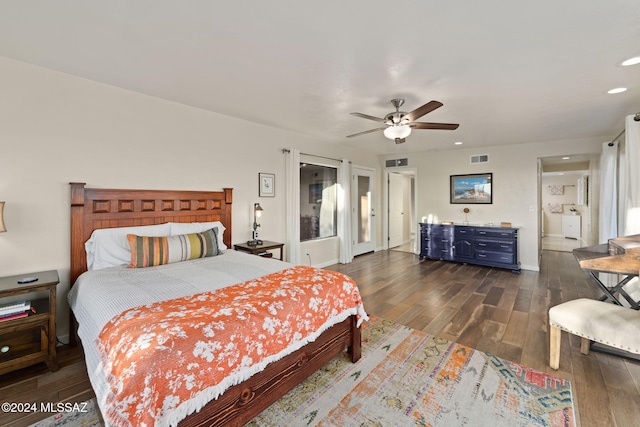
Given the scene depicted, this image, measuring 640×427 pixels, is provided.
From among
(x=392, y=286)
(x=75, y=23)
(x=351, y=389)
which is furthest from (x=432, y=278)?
(x=75, y=23)

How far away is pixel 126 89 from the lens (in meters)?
3.04

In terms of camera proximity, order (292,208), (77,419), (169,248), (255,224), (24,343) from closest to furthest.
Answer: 1. (77,419)
2. (24,343)
3. (169,248)
4. (255,224)
5. (292,208)

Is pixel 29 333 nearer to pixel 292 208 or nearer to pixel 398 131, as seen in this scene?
pixel 292 208

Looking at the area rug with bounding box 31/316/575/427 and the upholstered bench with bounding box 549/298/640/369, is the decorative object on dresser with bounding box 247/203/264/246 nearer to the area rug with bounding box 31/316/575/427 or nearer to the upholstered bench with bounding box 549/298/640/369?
the area rug with bounding box 31/316/575/427

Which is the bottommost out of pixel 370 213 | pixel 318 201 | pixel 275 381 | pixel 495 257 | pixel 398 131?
pixel 275 381

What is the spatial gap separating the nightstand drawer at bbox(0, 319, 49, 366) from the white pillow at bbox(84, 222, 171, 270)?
0.62 m

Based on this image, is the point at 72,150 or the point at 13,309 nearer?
the point at 13,309

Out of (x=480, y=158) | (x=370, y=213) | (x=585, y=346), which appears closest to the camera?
(x=585, y=346)

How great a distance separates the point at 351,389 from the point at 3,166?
11.3 ft

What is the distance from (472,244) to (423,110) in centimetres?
406

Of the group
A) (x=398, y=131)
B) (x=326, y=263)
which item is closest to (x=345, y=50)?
(x=398, y=131)

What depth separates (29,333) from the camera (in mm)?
2336

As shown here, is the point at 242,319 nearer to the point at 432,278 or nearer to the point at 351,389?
the point at 351,389

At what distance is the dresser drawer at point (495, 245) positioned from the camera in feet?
17.7
